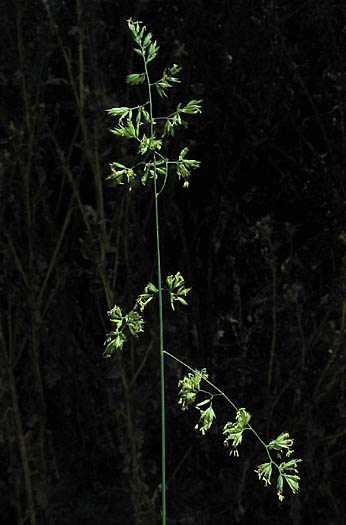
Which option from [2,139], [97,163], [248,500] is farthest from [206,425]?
[248,500]

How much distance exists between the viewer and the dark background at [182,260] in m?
2.05

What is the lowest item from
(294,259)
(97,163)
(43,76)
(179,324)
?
(179,324)

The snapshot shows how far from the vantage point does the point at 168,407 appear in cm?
233

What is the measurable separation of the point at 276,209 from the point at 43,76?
33.5 inches

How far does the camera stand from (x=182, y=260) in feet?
7.53

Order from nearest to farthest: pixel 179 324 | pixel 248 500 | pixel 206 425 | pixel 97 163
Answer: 1. pixel 206 425
2. pixel 97 163
3. pixel 179 324
4. pixel 248 500

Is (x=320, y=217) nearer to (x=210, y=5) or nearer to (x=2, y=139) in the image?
(x=210, y=5)

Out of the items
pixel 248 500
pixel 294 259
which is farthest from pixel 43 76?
pixel 248 500

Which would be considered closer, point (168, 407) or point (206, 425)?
point (206, 425)

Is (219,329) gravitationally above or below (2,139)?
below

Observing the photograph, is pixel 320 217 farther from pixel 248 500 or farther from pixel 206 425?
pixel 206 425

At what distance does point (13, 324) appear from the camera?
226cm

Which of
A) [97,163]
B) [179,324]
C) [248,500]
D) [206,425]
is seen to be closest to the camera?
[206,425]

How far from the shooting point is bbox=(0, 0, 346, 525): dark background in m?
2.05
